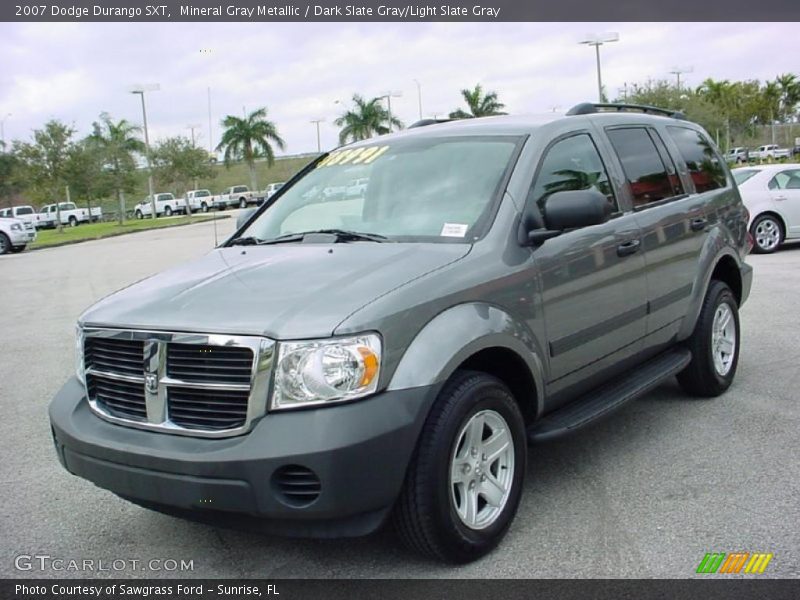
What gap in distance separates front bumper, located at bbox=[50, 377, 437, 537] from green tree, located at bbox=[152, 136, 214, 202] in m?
53.9

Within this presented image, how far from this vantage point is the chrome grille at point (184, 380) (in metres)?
3.10

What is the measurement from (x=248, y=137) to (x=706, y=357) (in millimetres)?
60974

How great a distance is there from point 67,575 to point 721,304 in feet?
14.5

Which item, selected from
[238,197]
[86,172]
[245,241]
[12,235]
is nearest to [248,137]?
[238,197]

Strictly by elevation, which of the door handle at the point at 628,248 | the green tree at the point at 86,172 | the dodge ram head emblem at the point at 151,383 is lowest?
the dodge ram head emblem at the point at 151,383

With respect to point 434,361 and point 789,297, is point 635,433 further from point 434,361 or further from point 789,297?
point 789,297

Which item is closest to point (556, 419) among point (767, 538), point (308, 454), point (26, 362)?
point (767, 538)

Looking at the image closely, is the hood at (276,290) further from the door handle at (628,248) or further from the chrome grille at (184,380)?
the door handle at (628,248)

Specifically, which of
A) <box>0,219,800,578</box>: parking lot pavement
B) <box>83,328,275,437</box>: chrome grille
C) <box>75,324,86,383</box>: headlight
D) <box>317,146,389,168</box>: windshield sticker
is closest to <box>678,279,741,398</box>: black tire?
<box>0,219,800,578</box>: parking lot pavement

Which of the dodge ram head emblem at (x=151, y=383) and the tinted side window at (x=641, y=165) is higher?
the tinted side window at (x=641, y=165)

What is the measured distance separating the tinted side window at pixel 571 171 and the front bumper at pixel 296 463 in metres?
1.53

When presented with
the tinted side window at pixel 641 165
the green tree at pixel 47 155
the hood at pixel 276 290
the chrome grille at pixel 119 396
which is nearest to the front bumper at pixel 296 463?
the chrome grille at pixel 119 396

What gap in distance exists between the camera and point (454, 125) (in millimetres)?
4914

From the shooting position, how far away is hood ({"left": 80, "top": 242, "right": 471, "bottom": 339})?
318 cm
